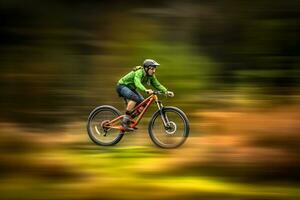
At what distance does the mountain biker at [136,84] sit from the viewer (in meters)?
6.51

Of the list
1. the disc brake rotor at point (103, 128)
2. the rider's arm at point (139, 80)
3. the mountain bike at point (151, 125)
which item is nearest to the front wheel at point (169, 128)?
the mountain bike at point (151, 125)

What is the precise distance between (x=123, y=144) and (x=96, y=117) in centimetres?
49

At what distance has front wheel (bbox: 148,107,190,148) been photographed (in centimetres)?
656

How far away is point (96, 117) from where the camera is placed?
699 cm

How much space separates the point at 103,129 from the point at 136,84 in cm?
77

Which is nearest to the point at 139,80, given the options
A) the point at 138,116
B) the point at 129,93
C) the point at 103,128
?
the point at 129,93

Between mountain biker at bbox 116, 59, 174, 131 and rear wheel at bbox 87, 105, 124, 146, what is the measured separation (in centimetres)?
17

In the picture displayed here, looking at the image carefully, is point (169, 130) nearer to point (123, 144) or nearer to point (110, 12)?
point (123, 144)

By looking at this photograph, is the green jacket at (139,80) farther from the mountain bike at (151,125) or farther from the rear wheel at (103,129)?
the rear wheel at (103,129)

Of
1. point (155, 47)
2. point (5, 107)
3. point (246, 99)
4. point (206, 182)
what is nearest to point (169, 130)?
point (206, 182)

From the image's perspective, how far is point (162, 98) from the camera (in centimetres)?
791

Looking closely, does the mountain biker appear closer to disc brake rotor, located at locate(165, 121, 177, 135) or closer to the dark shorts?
the dark shorts

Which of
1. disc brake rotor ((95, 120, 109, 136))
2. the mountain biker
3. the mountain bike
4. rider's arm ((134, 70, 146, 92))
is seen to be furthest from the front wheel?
disc brake rotor ((95, 120, 109, 136))

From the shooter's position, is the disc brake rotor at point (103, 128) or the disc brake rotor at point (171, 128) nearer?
the disc brake rotor at point (171, 128)
